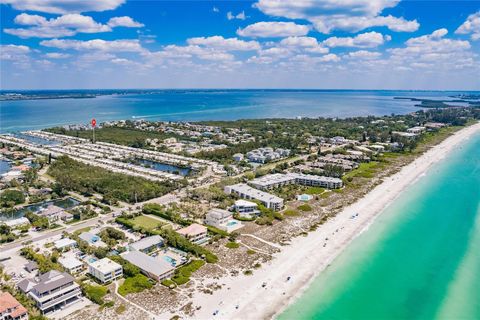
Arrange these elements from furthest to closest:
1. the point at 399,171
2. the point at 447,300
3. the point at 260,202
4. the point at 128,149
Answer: the point at 128,149
the point at 399,171
the point at 260,202
the point at 447,300

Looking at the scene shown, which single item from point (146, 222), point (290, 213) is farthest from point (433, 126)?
point (146, 222)

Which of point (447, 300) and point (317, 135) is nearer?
point (447, 300)

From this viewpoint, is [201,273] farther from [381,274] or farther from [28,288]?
[381,274]

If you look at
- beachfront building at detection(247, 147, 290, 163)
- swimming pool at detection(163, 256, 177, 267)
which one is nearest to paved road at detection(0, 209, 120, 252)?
swimming pool at detection(163, 256, 177, 267)

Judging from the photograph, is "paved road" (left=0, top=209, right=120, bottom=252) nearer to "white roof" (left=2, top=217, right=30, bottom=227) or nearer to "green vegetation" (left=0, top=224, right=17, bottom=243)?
"green vegetation" (left=0, top=224, right=17, bottom=243)

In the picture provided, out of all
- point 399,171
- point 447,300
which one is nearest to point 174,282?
point 447,300

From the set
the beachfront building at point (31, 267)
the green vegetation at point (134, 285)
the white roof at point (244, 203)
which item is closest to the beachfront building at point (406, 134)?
the white roof at point (244, 203)
